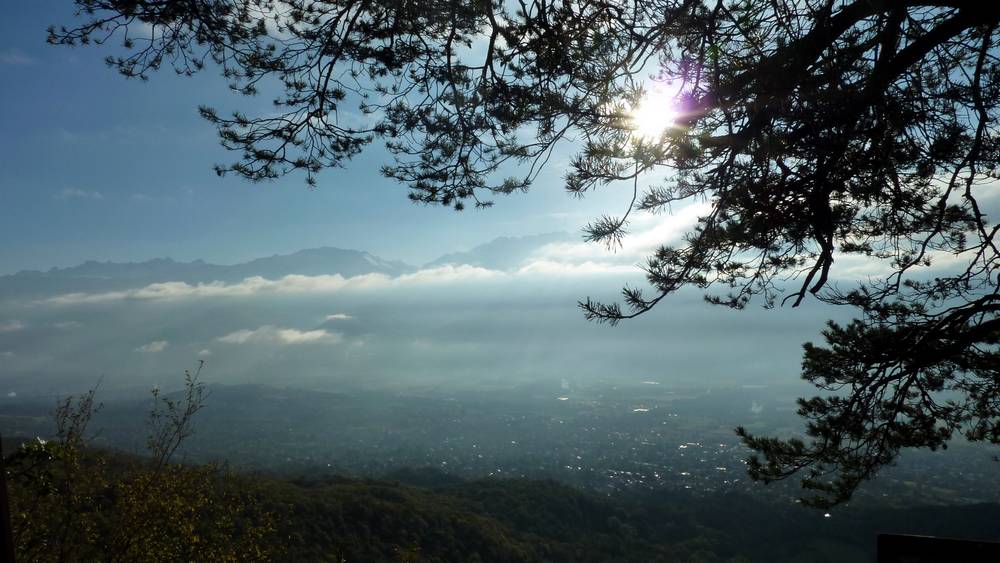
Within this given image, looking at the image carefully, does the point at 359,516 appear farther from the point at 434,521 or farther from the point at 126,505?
the point at 126,505

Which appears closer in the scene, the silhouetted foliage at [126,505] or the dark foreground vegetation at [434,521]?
the silhouetted foliage at [126,505]

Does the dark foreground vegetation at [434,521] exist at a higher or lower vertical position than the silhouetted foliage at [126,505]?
lower

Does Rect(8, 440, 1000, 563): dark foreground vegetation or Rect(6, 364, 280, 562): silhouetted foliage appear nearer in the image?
Rect(6, 364, 280, 562): silhouetted foliage

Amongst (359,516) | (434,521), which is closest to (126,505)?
(359,516)

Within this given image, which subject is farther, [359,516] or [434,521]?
[434,521]

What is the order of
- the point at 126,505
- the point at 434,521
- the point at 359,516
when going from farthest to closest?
1. the point at 434,521
2. the point at 359,516
3. the point at 126,505

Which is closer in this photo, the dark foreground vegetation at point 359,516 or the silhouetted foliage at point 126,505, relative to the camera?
the silhouetted foliage at point 126,505

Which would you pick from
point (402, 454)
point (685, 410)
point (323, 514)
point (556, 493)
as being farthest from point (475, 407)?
point (323, 514)

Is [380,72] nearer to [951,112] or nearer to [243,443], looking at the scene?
[951,112]

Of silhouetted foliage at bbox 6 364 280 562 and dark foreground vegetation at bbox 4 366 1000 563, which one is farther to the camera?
dark foreground vegetation at bbox 4 366 1000 563

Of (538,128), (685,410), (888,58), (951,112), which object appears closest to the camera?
(888,58)

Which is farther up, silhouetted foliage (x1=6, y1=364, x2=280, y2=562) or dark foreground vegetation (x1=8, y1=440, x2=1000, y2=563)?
silhouetted foliage (x1=6, y1=364, x2=280, y2=562)
